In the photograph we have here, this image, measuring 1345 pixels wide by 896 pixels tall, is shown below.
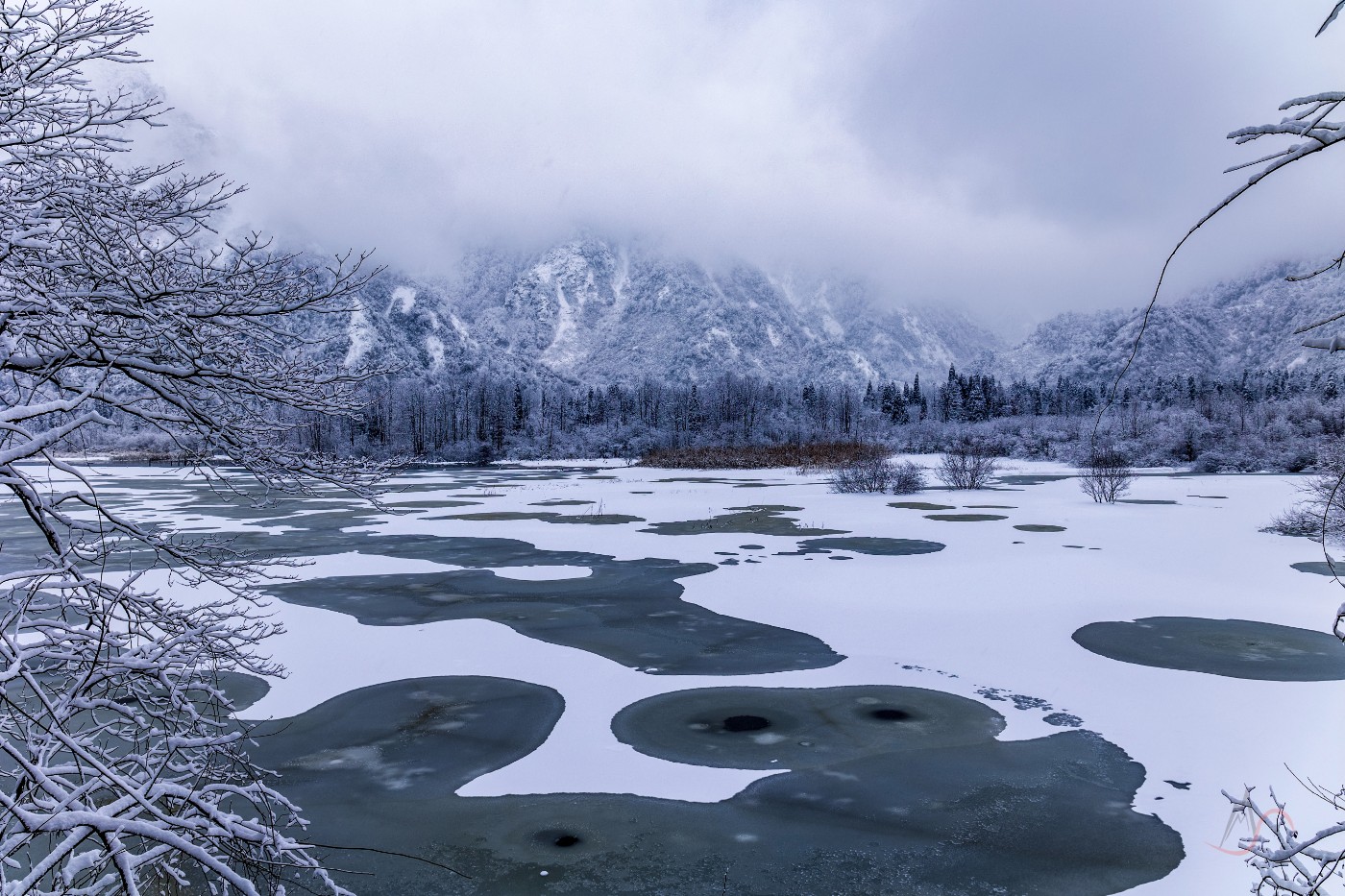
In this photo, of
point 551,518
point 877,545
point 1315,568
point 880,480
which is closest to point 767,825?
point 877,545

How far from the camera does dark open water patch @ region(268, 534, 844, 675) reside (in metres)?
11.4

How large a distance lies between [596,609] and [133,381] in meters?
9.84

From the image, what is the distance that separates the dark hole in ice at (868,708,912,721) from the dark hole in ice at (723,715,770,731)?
4.27 feet

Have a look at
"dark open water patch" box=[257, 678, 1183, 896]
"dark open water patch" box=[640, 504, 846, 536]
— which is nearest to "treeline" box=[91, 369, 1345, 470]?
"dark open water patch" box=[640, 504, 846, 536]

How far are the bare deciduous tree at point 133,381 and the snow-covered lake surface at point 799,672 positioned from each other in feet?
5.06

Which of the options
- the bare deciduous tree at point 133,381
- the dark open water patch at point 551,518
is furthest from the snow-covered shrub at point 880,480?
the bare deciduous tree at point 133,381

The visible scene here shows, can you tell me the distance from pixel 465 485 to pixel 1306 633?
4055 centimetres

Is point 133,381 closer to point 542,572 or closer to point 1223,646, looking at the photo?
point 542,572

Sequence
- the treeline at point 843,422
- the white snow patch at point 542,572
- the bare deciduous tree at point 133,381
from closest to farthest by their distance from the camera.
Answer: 1. the bare deciduous tree at point 133,381
2. the white snow patch at point 542,572
3. the treeline at point 843,422

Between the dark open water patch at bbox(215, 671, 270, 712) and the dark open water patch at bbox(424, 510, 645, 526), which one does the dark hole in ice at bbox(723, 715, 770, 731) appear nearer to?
the dark open water patch at bbox(215, 671, 270, 712)

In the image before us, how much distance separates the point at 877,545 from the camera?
20.7 metres

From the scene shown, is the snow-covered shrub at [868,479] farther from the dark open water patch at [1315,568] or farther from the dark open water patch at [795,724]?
the dark open water patch at [795,724]

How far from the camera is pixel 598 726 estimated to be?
888 centimetres

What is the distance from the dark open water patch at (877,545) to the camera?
19680 millimetres
